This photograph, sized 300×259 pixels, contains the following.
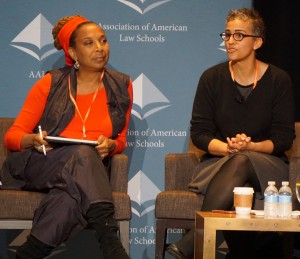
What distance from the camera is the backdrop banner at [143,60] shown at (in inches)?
206

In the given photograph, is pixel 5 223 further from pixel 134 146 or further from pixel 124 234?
pixel 134 146

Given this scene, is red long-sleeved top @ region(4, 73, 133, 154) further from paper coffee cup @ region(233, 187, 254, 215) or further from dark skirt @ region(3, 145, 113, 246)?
paper coffee cup @ region(233, 187, 254, 215)

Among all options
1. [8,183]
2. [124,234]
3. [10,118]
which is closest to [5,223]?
[8,183]

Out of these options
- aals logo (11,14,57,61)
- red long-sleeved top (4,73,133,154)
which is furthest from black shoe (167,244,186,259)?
aals logo (11,14,57,61)

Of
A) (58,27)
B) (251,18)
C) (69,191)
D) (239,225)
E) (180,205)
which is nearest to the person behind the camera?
(239,225)

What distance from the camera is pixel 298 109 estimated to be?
208 inches

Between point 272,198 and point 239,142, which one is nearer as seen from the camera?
point 272,198

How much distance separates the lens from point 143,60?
5309 millimetres

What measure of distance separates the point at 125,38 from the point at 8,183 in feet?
4.71

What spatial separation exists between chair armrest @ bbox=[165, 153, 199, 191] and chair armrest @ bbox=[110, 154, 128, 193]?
1.14 feet

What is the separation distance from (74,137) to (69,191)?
0.62 m

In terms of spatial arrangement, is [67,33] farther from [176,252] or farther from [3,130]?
[176,252]

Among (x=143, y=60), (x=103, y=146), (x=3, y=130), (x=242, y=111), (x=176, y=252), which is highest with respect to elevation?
(x=143, y=60)

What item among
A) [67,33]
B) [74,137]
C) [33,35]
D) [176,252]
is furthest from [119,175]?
[33,35]
